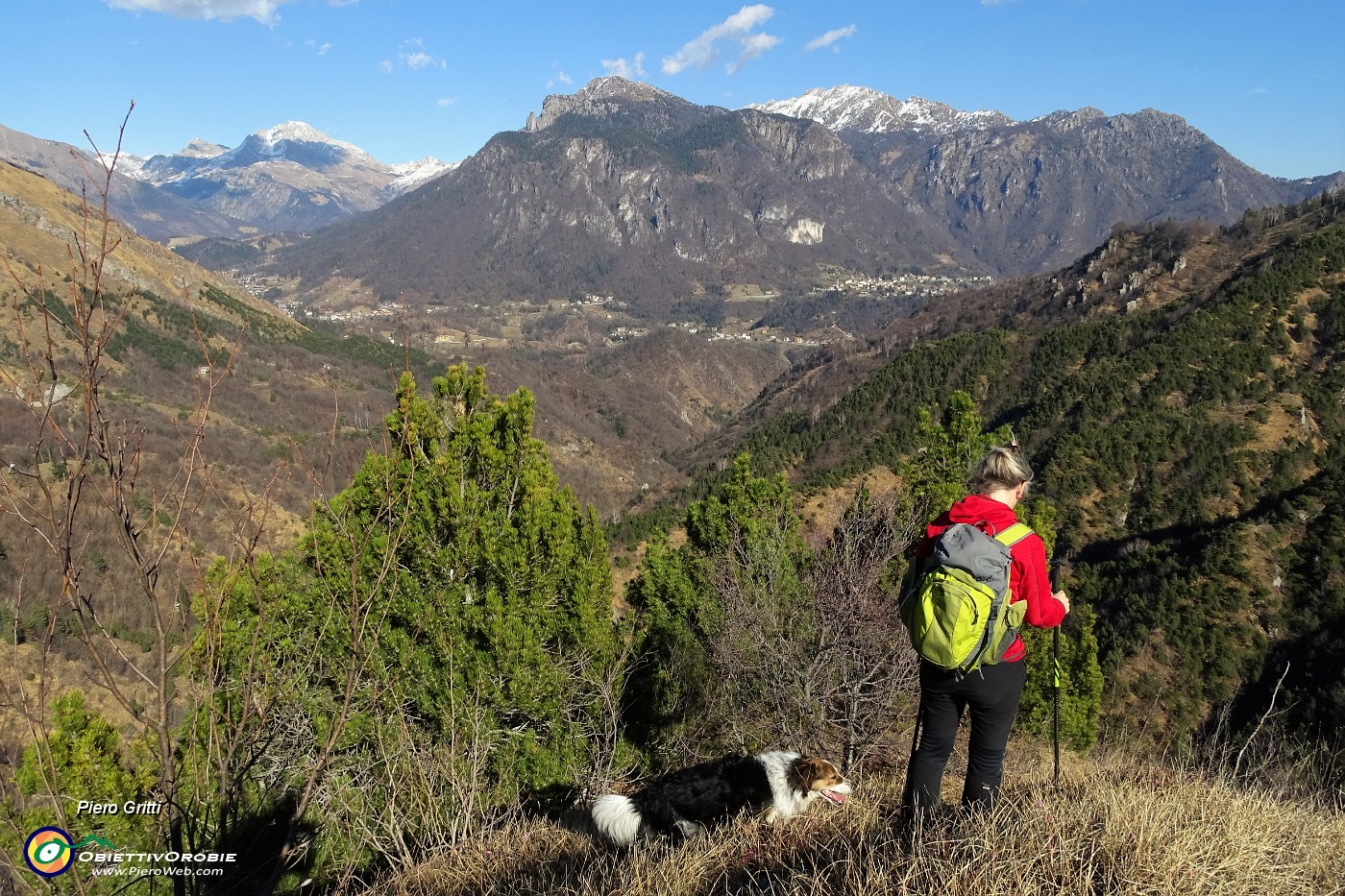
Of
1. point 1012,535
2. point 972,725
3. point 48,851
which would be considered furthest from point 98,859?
point 1012,535

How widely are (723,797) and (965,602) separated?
8.25 ft

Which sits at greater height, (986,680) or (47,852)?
(986,680)

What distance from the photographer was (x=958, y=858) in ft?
10.3

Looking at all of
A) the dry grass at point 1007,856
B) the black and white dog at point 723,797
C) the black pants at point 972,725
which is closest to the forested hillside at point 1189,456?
the dry grass at point 1007,856

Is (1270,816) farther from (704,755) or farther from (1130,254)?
(1130,254)

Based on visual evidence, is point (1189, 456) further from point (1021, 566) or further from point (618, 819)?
point (618, 819)

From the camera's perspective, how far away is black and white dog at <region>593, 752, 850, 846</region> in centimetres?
478

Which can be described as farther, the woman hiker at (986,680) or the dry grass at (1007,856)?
the woman hiker at (986,680)

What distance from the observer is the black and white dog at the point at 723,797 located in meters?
4.78

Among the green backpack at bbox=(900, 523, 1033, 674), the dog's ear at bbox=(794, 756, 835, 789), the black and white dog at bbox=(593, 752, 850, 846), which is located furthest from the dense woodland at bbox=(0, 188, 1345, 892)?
the green backpack at bbox=(900, 523, 1033, 674)

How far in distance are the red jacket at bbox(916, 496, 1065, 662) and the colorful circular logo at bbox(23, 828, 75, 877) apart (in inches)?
166

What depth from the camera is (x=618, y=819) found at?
492 cm

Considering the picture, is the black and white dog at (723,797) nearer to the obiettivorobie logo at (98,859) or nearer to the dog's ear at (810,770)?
the dog's ear at (810,770)

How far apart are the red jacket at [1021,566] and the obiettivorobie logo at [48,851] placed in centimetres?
420
